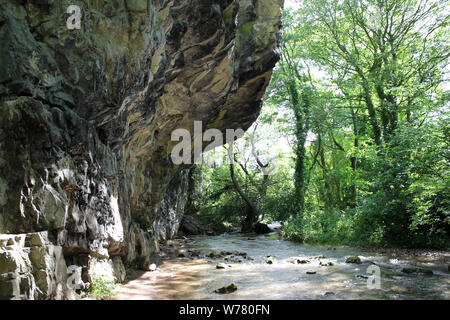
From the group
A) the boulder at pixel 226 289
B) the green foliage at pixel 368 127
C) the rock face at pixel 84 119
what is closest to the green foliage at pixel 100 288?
the rock face at pixel 84 119

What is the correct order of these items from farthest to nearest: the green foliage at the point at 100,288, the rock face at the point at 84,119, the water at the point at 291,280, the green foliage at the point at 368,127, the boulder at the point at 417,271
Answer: the green foliage at the point at 368,127, the boulder at the point at 417,271, the water at the point at 291,280, the green foliage at the point at 100,288, the rock face at the point at 84,119

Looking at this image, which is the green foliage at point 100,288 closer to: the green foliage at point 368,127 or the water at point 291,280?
the water at point 291,280

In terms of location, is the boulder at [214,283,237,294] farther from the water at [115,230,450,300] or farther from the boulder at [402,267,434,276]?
the boulder at [402,267,434,276]

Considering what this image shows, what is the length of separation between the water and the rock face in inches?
34.1

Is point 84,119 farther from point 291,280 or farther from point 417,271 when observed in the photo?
point 417,271

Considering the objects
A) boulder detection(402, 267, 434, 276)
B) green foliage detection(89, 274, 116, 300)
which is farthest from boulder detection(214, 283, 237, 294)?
boulder detection(402, 267, 434, 276)

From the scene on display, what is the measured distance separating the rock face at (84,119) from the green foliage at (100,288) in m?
0.17

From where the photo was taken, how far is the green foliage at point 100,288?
4.80 m

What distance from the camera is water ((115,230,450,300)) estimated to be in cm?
548

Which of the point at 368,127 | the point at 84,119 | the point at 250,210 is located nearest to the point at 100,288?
the point at 84,119

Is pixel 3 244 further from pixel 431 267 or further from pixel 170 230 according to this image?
pixel 170 230

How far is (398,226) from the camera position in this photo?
36.0ft

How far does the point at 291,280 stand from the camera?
6.79m

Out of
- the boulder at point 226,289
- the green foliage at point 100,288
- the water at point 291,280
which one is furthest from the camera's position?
the boulder at point 226,289
